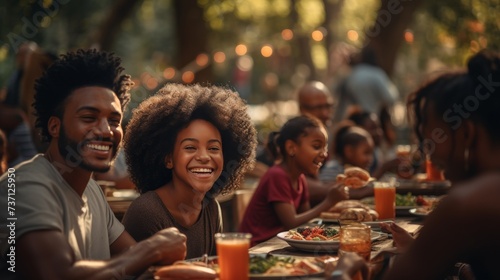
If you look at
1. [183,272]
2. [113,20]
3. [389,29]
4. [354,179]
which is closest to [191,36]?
[113,20]

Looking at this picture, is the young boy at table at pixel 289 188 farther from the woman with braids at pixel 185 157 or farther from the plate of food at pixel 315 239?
the plate of food at pixel 315 239

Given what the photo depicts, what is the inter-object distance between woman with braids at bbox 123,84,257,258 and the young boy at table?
0.91m

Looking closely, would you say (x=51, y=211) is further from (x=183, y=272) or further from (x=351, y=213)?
(x=351, y=213)

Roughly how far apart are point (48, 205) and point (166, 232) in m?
0.54

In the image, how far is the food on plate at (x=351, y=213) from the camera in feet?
16.1

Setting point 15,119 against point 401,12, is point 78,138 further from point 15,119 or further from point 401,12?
point 401,12

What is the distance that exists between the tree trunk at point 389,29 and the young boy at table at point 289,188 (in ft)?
23.3

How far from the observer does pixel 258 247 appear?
4.21 meters

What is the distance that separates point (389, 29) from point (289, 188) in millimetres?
7988

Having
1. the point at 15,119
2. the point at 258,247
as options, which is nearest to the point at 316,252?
the point at 258,247

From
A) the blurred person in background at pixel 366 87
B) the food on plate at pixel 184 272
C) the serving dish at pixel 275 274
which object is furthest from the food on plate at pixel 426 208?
the blurred person in background at pixel 366 87

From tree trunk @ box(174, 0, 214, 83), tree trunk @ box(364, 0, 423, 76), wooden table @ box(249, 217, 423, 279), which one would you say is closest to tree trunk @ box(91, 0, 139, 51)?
tree trunk @ box(174, 0, 214, 83)

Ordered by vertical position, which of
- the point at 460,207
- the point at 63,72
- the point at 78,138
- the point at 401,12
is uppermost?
the point at 401,12

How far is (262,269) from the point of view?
11.1ft
